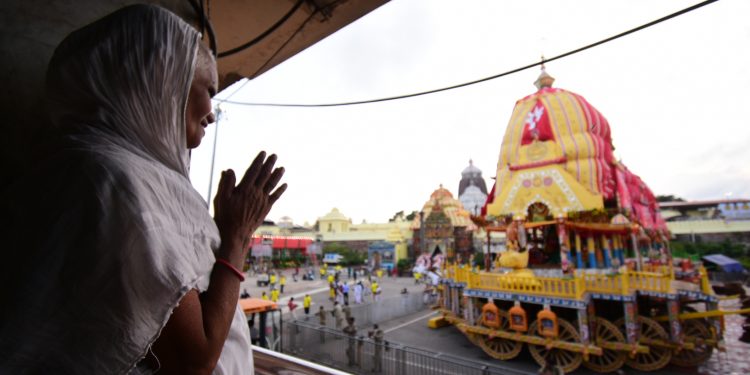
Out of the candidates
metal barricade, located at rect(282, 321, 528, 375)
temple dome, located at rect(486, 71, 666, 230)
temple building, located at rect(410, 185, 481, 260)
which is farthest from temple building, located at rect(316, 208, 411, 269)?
metal barricade, located at rect(282, 321, 528, 375)

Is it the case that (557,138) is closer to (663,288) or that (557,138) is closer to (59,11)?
(663,288)

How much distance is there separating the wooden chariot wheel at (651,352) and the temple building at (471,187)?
27.6 m

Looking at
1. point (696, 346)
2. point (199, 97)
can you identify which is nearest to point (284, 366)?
point (199, 97)

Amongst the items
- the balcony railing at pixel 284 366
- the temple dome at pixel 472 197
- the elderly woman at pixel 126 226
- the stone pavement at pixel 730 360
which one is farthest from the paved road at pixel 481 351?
the temple dome at pixel 472 197

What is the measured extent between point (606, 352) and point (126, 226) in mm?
10564

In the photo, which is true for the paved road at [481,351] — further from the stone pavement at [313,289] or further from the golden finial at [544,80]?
the golden finial at [544,80]

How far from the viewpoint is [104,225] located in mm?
578

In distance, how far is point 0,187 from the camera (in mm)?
1114

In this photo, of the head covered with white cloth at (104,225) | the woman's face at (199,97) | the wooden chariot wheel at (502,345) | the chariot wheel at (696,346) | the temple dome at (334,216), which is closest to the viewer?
the head covered with white cloth at (104,225)

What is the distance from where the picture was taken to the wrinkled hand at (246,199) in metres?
0.89

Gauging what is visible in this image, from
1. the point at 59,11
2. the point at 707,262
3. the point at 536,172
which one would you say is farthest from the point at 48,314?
the point at 707,262

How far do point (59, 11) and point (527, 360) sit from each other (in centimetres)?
A: 1061

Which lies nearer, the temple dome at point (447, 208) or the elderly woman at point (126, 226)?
the elderly woman at point (126, 226)

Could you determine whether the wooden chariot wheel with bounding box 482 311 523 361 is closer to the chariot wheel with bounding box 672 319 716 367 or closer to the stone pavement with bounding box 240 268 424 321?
the chariot wheel with bounding box 672 319 716 367
